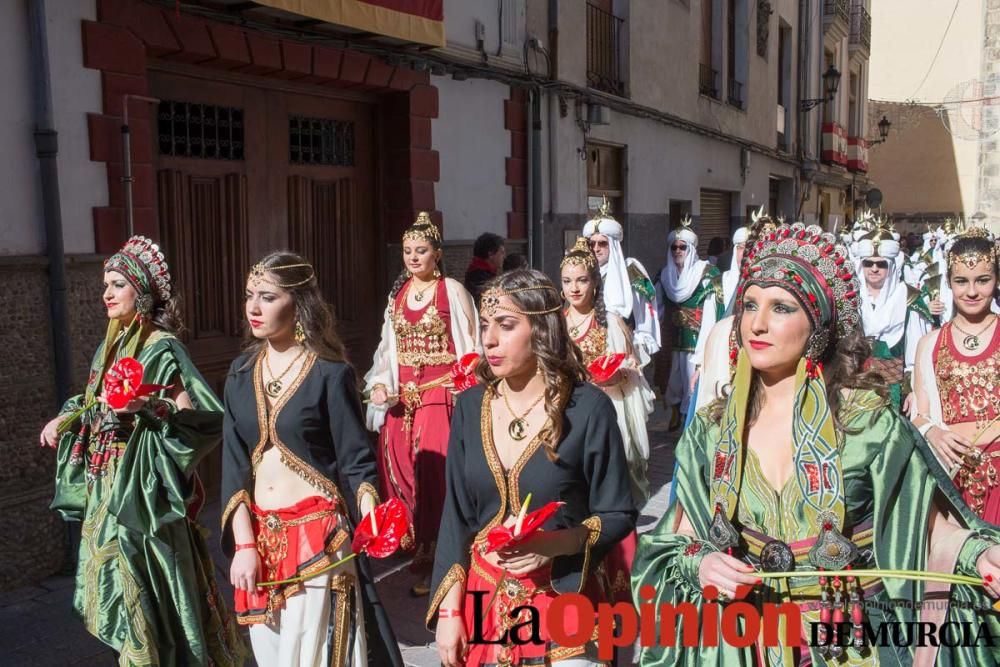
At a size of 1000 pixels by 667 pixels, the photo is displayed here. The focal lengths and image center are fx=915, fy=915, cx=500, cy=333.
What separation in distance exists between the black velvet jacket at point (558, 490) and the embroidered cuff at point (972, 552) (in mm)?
909

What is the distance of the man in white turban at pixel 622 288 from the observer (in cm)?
721

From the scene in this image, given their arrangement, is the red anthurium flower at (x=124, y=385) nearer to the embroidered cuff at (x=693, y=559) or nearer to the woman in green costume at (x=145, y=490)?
the woman in green costume at (x=145, y=490)

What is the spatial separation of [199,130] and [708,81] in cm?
1243

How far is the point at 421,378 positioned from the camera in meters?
5.50

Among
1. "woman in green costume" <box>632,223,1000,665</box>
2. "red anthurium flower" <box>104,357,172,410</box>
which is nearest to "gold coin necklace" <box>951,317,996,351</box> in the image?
"woman in green costume" <box>632,223,1000,665</box>

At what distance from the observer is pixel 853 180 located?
2909 cm

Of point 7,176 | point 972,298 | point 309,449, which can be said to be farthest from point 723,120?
point 309,449

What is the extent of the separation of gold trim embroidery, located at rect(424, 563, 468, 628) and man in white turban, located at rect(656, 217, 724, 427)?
666cm

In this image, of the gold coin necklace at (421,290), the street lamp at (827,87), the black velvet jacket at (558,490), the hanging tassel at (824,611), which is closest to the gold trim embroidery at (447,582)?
the black velvet jacket at (558,490)

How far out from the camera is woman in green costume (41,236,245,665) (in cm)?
350

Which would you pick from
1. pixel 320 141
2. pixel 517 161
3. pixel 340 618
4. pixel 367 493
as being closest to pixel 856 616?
pixel 367 493

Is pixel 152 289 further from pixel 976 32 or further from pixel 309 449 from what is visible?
pixel 976 32

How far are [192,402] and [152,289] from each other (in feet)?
1.74

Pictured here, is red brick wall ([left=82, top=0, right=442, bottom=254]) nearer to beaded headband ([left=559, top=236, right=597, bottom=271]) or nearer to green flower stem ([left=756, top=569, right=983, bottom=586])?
beaded headband ([left=559, top=236, right=597, bottom=271])
